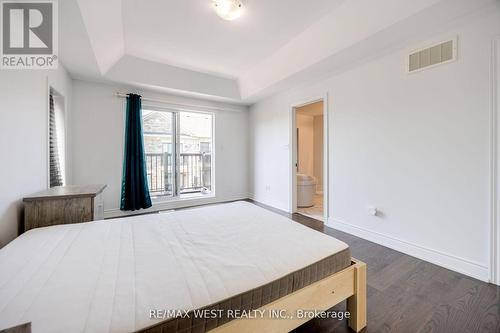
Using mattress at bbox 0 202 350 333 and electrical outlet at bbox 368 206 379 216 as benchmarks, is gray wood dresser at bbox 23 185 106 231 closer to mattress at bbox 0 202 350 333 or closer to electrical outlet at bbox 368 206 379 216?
mattress at bbox 0 202 350 333

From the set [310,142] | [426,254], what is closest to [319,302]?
[426,254]

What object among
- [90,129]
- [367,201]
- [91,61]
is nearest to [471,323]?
[367,201]

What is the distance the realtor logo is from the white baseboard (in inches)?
156

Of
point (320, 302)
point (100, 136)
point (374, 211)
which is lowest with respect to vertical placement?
point (320, 302)

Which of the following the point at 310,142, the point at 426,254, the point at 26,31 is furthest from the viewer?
the point at 310,142

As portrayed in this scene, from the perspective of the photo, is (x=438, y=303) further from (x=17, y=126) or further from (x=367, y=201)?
(x=17, y=126)

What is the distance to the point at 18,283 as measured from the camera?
0.87 meters

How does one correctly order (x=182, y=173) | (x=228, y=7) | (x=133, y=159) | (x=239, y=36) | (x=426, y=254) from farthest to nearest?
(x=182, y=173) < (x=133, y=159) < (x=239, y=36) < (x=426, y=254) < (x=228, y=7)

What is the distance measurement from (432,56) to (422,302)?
2.28m

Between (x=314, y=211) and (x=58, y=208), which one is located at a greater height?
(x=58, y=208)

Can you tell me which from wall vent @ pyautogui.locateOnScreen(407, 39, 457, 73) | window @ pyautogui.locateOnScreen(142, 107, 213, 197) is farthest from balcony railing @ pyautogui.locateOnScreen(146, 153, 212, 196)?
wall vent @ pyautogui.locateOnScreen(407, 39, 457, 73)

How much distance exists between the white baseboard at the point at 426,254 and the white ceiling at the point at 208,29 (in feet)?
8.87

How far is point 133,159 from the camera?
3.54 metres

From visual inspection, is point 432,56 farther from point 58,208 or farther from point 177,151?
point 177,151
